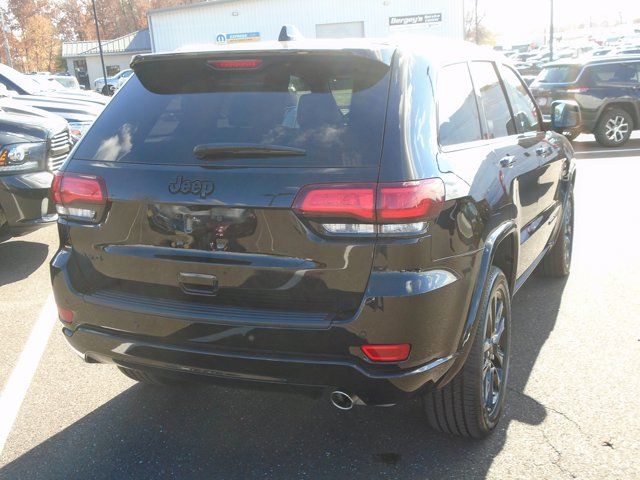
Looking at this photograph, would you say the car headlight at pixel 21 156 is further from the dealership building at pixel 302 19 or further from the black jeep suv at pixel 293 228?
the dealership building at pixel 302 19

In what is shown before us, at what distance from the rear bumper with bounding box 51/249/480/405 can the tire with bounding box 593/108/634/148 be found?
39.2ft

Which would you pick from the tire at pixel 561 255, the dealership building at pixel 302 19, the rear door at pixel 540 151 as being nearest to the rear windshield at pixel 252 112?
the rear door at pixel 540 151

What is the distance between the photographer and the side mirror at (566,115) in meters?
4.52

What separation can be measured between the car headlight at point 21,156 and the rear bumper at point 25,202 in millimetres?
77

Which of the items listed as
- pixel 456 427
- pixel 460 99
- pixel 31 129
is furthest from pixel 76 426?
pixel 31 129

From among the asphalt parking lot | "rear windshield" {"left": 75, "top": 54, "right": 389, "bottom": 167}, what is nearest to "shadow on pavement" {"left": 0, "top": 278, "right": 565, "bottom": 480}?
the asphalt parking lot

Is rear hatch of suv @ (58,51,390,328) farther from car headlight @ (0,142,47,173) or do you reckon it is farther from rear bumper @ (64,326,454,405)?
car headlight @ (0,142,47,173)

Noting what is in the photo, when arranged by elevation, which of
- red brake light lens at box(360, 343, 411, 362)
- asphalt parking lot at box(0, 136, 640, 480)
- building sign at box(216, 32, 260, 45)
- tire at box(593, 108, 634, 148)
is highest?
red brake light lens at box(360, 343, 411, 362)

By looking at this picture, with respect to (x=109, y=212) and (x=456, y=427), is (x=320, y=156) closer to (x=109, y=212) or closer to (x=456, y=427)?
(x=109, y=212)

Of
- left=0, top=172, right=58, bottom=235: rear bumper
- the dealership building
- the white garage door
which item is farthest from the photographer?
the white garage door

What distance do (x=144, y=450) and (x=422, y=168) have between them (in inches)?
69.1

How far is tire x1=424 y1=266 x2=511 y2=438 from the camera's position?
106 inches

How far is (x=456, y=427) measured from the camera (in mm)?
2850

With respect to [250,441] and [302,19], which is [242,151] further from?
[302,19]
